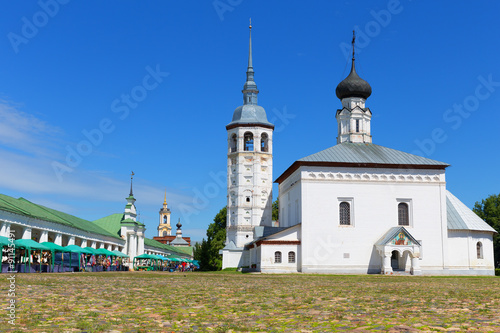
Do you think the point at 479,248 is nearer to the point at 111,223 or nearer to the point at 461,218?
the point at 461,218

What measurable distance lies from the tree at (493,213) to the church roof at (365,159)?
22.6m

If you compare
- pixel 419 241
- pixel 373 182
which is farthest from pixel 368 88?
pixel 419 241

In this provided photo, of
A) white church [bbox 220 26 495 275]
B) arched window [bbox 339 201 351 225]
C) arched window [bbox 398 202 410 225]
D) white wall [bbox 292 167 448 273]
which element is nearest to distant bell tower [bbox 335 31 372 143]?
white church [bbox 220 26 495 275]

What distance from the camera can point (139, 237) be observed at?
232ft

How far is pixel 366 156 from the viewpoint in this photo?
133 ft

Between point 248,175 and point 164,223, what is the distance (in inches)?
4591

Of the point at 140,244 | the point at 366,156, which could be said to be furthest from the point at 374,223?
the point at 140,244

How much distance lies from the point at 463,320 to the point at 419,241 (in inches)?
1325

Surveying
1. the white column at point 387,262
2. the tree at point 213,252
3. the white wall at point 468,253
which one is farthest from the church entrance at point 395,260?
the tree at point 213,252

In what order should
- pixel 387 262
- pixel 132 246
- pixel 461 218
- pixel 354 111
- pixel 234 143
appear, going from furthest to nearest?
1. pixel 132 246
2. pixel 234 143
3. pixel 354 111
4. pixel 461 218
5. pixel 387 262

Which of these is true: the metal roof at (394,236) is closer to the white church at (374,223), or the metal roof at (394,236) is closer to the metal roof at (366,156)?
the white church at (374,223)

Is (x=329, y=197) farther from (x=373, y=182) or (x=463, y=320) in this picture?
(x=463, y=320)

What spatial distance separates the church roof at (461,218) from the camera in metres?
40.1

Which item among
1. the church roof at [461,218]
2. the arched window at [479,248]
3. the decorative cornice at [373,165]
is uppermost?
the decorative cornice at [373,165]
